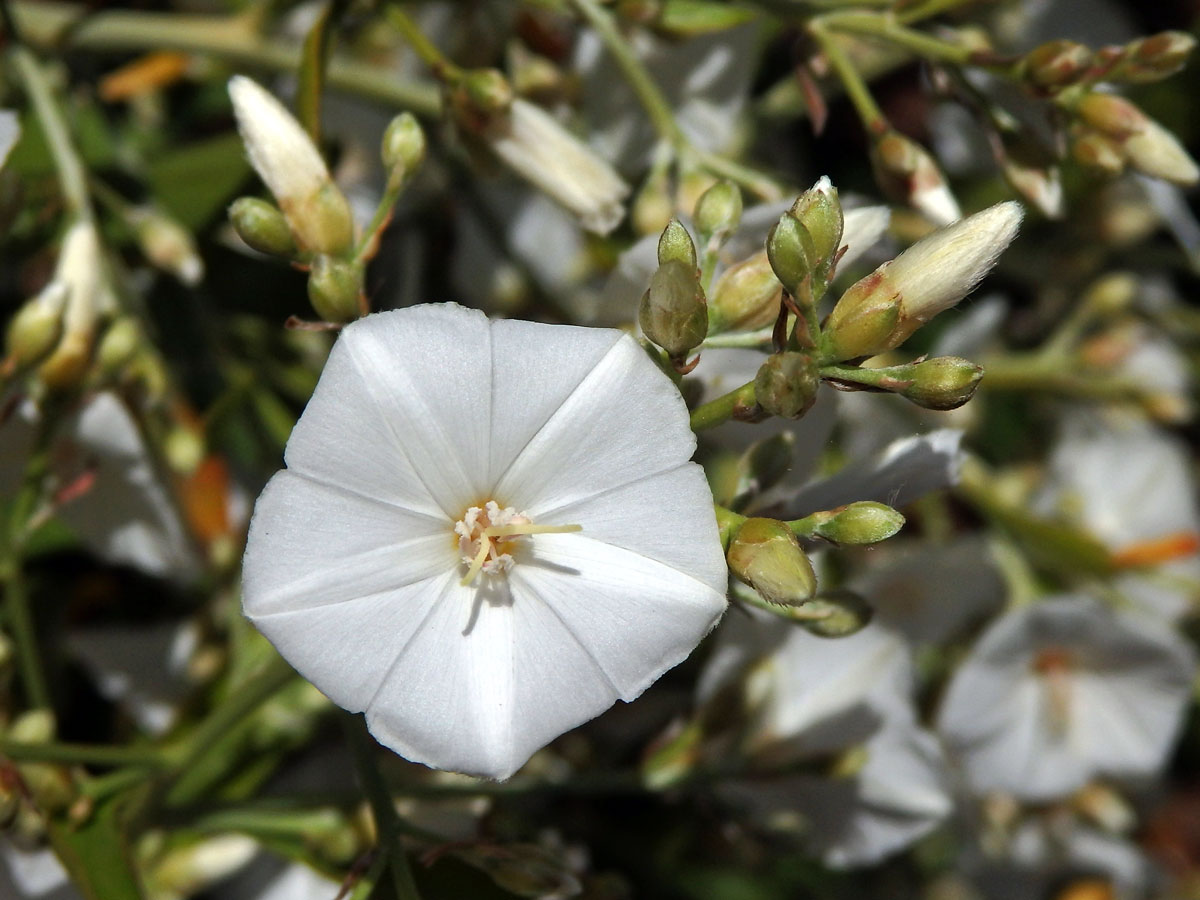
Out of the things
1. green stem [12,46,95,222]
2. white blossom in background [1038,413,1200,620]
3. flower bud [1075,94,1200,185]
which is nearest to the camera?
flower bud [1075,94,1200,185]

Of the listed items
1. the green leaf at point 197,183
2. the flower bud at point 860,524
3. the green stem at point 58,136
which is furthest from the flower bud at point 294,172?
the green leaf at point 197,183

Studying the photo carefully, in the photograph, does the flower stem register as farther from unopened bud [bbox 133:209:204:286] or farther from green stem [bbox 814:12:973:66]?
unopened bud [bbox 133:209:204:286]

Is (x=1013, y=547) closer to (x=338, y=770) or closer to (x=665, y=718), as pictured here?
(x=665, y=718)

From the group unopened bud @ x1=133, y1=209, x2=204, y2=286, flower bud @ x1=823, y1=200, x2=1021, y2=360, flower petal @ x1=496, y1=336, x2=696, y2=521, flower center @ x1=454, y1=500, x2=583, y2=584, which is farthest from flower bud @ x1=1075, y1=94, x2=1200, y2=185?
unopened bud @ x1=133, y1=209, x2=204, y2=286

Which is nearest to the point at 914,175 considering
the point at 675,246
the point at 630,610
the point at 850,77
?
the point at 850,77

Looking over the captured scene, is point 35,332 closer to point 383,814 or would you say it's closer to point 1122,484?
point 383,814

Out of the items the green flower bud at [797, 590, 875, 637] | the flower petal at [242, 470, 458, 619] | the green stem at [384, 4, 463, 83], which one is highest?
the green stem at [384, 4, 463, 83]

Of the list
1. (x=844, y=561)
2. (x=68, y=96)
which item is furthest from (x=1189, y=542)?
(x=68, y=96)
